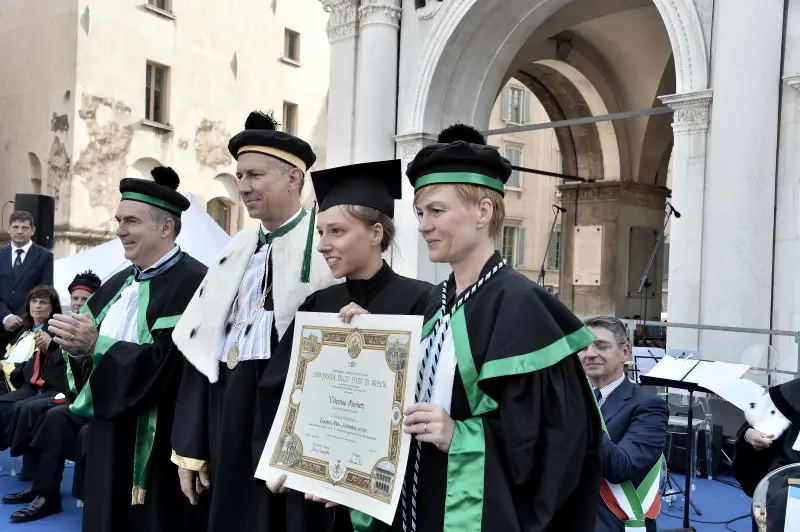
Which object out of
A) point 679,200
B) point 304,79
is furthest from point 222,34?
point 679,200

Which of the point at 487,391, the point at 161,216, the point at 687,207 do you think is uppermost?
the point at 687,207

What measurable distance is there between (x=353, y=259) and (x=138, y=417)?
182 cm

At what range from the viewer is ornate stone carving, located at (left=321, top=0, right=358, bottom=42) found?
508 inches

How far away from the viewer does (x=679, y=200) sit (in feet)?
31.4

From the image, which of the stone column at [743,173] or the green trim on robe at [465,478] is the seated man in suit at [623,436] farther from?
the stone column at [743,173]

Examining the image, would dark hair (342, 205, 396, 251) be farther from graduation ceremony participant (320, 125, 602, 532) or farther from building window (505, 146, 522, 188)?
Answer: building window (505, 146, 522, 188)

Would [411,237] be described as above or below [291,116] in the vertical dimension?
below

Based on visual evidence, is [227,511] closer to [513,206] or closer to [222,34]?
[222,34]

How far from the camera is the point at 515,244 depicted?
35.6 m

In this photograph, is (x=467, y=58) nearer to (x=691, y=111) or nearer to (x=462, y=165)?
(x=691, y=111)

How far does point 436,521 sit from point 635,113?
1001 cm

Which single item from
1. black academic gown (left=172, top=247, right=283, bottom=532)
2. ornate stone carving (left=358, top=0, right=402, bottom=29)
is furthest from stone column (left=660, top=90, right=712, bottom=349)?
black academic gown (left=172, top=247, right=283, bottom=532)

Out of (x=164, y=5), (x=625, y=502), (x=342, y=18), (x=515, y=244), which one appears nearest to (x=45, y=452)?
(x=625, y=502)

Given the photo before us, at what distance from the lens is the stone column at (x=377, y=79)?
12.5 metres
